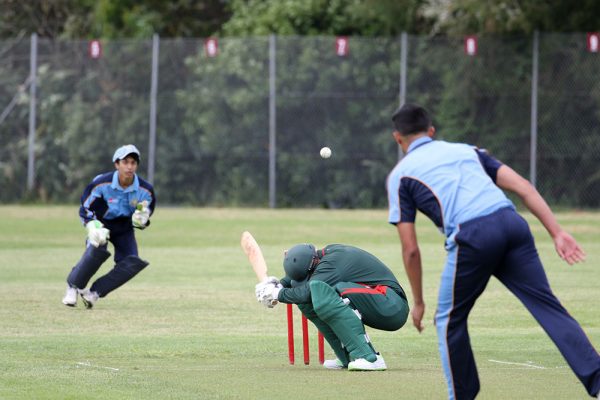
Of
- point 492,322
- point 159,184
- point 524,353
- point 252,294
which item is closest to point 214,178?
point 159,184

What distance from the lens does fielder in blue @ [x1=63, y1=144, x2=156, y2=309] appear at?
12.2 meters

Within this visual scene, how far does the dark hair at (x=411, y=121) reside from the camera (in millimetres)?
6633

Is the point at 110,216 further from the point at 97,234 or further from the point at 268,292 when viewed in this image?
the point at 268,292

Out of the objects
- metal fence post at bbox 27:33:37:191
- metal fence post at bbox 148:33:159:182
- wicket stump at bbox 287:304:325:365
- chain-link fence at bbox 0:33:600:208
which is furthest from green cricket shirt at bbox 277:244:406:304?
metal fence post at bbox 27:33:37:191

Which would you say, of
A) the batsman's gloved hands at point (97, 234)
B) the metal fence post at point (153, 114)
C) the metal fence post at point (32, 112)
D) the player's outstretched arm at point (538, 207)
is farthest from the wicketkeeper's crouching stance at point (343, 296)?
the metal fence post at point (32, 112)

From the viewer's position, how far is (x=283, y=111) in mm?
27422

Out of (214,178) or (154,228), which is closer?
(154,228)

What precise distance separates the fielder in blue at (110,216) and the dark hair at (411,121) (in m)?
5.89

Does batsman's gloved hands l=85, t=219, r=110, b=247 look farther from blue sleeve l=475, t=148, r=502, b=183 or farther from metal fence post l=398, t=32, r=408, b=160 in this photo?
metal fence post l=398, t=32, r=408, b=160

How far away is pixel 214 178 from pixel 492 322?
16275mm

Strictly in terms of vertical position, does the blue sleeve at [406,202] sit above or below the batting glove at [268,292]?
above

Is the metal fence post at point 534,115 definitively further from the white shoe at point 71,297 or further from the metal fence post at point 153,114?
the white shoe at point 71,297

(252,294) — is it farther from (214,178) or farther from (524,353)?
(214,178)

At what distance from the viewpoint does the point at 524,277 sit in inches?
259
